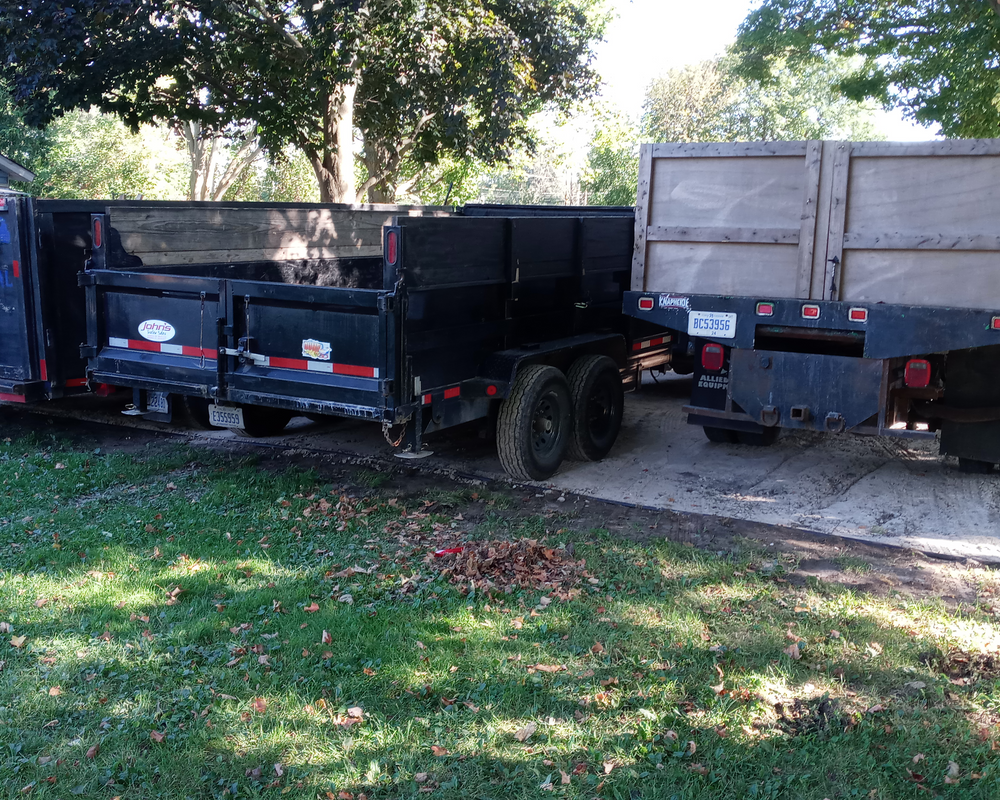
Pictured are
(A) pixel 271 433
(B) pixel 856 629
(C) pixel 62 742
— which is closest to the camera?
(C) pixel 62 742

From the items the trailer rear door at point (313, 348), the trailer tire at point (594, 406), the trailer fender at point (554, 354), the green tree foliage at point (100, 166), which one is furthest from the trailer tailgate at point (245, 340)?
the green tree foliage at point (100, 166)

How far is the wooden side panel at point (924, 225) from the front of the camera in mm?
6566

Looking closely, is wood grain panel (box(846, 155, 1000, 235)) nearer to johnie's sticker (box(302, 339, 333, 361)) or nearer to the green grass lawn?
the green grass lawn

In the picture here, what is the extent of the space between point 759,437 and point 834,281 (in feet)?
7.72

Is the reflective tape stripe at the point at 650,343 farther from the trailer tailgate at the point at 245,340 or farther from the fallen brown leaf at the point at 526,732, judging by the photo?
the fallen brown leaf at the point at 526,732

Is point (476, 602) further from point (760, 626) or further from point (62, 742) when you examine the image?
point (62, 742)

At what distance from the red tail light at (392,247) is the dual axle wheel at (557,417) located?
160cm

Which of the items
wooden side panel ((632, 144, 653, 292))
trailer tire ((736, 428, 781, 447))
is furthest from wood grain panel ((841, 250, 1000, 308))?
trailer tire ((736, 428, 781, 447))

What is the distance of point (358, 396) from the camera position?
21.2ft

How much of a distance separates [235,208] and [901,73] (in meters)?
9.55

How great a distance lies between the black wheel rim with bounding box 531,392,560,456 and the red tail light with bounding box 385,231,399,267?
1968mm

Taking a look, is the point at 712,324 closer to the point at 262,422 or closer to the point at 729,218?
the point at 729,218

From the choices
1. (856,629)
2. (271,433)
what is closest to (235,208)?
(271,433)

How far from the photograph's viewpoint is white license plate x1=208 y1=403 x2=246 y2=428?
7.41 m
